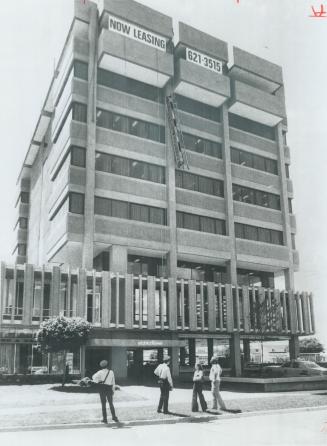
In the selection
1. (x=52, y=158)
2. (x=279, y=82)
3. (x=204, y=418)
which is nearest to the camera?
(x=204, y=418)

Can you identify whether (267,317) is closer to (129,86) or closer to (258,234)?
(258,234)

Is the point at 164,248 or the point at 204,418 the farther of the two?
the point at 164,248

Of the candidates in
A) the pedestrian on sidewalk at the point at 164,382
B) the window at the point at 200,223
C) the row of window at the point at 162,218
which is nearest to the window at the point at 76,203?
the row of window at the point at 162,218

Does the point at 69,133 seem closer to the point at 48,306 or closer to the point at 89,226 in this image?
the point at 89,226

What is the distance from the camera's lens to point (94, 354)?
4184 cm

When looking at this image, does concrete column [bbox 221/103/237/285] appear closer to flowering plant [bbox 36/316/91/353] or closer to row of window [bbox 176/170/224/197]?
row of window [bbox 176/170/224/197]

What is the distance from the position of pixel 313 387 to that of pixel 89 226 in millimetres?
22152

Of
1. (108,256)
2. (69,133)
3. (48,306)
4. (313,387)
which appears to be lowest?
(313,387)

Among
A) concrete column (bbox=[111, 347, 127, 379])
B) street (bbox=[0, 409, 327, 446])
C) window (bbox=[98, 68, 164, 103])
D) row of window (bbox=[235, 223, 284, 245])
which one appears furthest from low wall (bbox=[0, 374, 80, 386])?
window (bbox=[98, 68, 164, 103])

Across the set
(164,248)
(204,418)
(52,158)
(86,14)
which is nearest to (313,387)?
(204,418)

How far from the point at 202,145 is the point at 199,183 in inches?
164

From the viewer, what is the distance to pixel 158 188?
145 feet

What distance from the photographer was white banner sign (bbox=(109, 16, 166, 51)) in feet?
144

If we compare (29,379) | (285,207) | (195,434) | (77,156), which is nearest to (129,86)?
(77,156)
